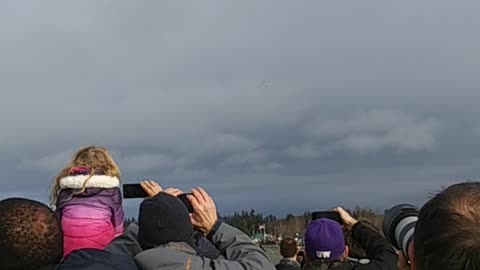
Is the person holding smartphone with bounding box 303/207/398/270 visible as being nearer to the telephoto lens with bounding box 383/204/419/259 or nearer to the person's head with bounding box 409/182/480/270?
the telephoto lens with bounding box 383/204/419/259

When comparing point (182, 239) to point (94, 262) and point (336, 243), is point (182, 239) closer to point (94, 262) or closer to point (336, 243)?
point (94, 262)

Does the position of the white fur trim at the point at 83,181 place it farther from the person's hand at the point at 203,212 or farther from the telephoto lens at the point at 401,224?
the telephoto lens at the point at 401,224

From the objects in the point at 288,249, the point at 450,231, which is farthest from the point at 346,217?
the point at 288,249

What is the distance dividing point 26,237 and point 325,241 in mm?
2884

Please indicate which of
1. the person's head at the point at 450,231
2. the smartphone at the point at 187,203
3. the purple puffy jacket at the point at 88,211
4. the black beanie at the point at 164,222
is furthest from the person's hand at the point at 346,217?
the person's head at the point at 450,231

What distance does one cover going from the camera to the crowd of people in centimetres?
244

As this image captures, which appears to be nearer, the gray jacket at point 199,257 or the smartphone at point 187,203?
the gray jacket at point 199,257

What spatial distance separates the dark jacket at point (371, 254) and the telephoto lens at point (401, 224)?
1.72 meters

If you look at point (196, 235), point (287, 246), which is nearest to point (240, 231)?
point (196, 235)

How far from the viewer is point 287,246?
10.5 m

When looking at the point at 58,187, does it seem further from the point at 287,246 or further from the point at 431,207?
the point at 287,246

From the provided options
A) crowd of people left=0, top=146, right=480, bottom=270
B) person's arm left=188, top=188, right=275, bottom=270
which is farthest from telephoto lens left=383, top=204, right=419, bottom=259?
person's arm left=188, top=188, right=275, bottom=270

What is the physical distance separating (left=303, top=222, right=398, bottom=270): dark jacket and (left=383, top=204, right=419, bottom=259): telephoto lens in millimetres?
1721

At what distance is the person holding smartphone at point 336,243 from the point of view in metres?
5.71
